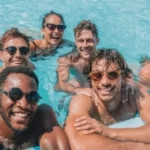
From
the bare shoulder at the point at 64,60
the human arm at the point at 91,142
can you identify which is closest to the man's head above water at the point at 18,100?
the human arm at the point at 91,142

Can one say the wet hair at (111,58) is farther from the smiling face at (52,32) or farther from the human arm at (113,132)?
the smiling face at (52,32)

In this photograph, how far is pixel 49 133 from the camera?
13.7ft

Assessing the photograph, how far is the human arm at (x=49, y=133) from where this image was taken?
160 inches

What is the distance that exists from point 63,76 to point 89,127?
258 centimetres

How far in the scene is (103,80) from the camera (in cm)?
463

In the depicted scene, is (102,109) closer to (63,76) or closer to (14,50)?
(14,50)

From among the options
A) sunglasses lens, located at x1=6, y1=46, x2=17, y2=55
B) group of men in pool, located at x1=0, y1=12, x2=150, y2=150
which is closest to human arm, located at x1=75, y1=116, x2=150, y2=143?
group of men in pool, located at x1=0, y1=12, x2=150, y2=150

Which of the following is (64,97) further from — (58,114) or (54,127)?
(54,127)

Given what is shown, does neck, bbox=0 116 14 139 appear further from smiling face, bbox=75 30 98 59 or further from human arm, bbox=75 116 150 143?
smiling face, bbox=75 30 98 59

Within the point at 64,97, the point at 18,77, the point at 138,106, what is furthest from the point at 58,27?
the point at 18,77

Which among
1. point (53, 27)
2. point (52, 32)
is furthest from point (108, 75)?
point (52, 32)

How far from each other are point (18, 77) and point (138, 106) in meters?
1.61

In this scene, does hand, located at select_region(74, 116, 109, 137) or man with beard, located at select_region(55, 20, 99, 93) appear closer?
hand, located at select_region(74, 116, 109, 137)

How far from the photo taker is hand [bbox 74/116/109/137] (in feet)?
13.9
